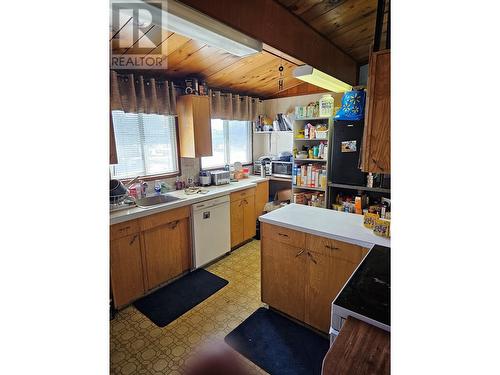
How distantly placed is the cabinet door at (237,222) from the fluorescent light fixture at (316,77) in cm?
174

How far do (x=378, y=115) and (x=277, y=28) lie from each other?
87 centimetres

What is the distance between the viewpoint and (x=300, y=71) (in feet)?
7.00

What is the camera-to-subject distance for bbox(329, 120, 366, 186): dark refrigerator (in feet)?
9.98

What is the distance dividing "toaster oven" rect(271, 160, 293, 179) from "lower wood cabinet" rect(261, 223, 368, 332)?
1934mm

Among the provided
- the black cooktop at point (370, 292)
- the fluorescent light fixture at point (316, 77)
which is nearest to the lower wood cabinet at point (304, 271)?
the black cooktop at point (370, 292)

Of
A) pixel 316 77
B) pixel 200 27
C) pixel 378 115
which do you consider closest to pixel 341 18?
pixel 316 77

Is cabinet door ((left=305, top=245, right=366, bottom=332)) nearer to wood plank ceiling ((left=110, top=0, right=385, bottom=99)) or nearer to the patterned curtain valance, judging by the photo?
wood plank ceiling ((left=110, top=0, right=385, bottom=99))

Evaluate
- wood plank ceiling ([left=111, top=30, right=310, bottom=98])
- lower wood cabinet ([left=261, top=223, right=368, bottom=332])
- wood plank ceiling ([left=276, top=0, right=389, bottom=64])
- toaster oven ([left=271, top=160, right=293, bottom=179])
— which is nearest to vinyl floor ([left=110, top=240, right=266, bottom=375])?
lower wood cabinet ([left=261, top=223, right=368, bottom=332])

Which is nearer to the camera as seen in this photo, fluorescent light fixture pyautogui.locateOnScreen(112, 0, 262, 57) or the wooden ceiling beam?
fluorescent light fixture pyautogui.locateOnScreen(112, 0, 262, 57)

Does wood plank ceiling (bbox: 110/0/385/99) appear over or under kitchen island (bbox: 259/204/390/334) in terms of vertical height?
over

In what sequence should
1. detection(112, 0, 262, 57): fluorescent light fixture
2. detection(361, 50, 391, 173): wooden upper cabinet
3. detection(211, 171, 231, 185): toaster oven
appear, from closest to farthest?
detection(112, 0, 262, 57): fluorescent light fixture → detection(361, 50, 391, 173): wooden upper cabinet → detection(211, 171, 231, 185): toaster oven

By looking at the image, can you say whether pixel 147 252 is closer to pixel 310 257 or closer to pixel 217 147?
pixel 310 257
